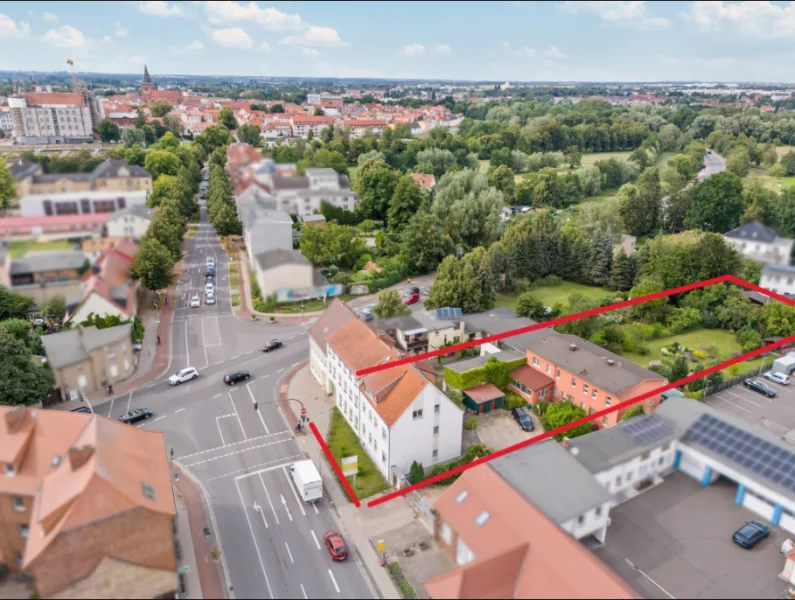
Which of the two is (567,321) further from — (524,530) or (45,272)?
(45,272)

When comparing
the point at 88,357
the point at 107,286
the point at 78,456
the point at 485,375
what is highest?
the point at 107,286

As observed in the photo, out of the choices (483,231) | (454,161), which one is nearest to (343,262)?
(483,231)

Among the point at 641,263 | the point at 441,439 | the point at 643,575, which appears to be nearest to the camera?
the point at 643,575

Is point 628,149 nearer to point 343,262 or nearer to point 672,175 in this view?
point 672,175

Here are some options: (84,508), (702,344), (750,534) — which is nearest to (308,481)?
(84,508)

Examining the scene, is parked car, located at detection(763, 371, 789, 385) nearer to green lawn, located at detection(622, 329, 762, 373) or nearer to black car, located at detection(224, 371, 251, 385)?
green lawn, located at detection(622, 329, 762, 373)

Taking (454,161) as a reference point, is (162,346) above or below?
below
